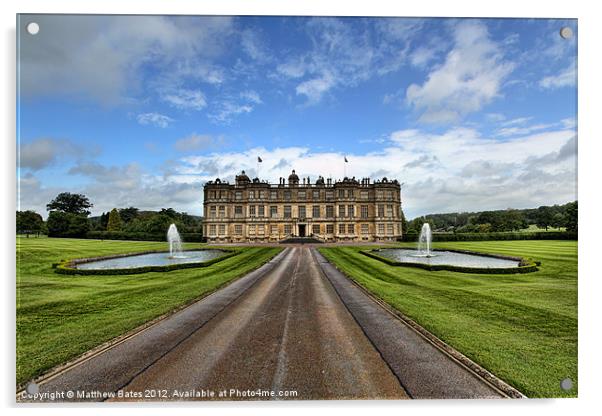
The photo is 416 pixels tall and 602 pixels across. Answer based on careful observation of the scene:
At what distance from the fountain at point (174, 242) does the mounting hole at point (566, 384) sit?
32.5 ft

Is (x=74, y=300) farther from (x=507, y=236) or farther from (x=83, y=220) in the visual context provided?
(x=507, y=236)

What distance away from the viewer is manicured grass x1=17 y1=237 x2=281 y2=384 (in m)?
5.95

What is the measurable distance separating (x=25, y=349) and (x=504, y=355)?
9273 mm

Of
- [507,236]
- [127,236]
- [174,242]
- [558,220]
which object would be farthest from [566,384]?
[127,236]

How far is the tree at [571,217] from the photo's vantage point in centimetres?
700

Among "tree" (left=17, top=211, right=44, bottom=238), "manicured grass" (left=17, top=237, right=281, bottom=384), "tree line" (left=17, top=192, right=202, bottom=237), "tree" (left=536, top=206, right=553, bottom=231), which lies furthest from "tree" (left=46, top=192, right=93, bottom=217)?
"tree" (left=536, top=206, right=553, bottom=231)

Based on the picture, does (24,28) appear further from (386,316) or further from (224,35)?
(386,316)

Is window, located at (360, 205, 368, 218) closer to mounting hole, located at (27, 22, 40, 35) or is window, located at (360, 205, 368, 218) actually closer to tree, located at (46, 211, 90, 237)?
tree, located at (46, 211, 90, 237)

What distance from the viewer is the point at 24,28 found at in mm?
6711

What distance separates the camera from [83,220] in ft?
25.5

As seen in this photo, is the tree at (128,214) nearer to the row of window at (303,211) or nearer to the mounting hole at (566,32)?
the mounting hole at (566,32)

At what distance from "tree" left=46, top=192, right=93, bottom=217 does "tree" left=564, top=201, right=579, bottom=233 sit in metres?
11.6

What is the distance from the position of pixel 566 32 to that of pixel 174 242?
11.8 metres

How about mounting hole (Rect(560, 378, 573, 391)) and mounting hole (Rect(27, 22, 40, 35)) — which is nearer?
mounting hole (Rect(560, 378, 573, 391))
